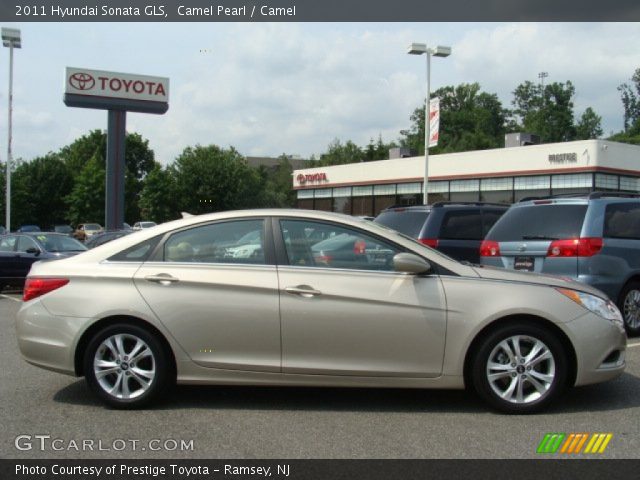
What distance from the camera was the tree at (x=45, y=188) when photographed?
67.0 metres

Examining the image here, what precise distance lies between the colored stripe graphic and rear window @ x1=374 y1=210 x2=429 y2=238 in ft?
20.9

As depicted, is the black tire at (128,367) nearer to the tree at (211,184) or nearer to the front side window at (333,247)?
the front side window at (333,247)

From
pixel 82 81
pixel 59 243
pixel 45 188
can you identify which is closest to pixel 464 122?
pixel 45 188

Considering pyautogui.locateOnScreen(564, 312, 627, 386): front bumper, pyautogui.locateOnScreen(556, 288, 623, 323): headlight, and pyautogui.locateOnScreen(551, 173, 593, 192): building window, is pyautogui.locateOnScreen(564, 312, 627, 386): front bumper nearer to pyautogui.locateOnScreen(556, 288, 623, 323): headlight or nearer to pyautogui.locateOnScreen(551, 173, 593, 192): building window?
pyautogui.locateOnScreen(556, 288, 623, 323): headlight

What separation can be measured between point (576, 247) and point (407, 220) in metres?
3.59

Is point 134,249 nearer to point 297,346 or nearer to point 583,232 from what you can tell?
point 297,346

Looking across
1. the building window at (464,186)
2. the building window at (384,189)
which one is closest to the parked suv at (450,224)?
the building window at (464,186)

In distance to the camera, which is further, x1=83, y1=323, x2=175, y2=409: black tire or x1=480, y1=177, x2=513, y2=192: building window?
x1=480, y1=177, x2=513, y2=192: building window

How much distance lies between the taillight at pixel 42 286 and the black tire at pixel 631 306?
654cm

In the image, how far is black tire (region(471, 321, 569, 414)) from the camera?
4.92 m

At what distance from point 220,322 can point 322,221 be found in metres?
1.14

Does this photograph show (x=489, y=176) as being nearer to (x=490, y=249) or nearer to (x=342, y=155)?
(x=490, y=249)

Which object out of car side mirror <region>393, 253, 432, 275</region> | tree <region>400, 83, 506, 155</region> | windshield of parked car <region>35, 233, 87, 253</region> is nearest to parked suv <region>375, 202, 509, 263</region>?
car side mirror <region>393, 253, 432, 275</region>
